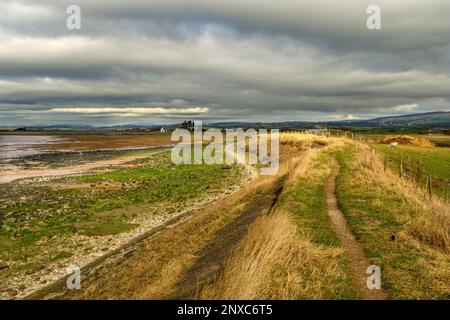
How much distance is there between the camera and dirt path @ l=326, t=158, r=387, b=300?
29.6 ft

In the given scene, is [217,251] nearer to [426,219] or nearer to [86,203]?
[426,219]

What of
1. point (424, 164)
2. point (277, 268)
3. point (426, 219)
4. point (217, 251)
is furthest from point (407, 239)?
point (424, 164)

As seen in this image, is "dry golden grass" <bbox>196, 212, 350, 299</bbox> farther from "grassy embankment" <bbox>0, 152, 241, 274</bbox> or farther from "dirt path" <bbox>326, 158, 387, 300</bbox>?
"grassy embankment" <bbox>0, 152, 241, 274</bbox>

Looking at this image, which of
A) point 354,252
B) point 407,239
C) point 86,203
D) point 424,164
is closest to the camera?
point 354,252

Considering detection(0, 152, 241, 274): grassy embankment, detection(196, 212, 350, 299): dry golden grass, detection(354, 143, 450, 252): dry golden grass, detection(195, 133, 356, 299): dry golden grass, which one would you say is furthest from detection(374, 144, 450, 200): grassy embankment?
detection(196, 212, 350, 299): dry golden grass

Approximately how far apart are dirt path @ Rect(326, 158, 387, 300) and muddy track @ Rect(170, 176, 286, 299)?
3.38 metres

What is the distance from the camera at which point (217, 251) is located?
14.3 meters

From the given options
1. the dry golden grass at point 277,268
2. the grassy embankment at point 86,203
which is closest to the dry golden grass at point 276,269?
the dry golden grass at point 277,268

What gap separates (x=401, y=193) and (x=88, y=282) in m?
16.3

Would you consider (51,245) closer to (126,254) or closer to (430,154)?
(126,254)

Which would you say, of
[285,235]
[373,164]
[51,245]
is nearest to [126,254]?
[51,245]

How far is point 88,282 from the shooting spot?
13.9m

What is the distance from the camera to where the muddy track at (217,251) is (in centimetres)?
1046

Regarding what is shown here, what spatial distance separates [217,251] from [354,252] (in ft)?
16.6
